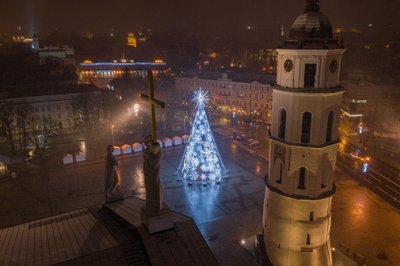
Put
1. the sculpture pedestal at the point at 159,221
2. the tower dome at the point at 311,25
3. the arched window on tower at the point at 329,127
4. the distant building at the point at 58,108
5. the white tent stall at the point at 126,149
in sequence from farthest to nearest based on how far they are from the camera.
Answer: the distant building at the point at 58,108
the white tent stall at the point at 126,149
the arched window on tower at the point at 329,127
the tower dome at the point at 311,25
the sculpture pedestal at the point at 159,221

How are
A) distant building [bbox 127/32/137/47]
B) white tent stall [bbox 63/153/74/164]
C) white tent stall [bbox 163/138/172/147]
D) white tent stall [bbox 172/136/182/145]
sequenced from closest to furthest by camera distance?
white tent stall [bbox 63/153/74/164] < white tent stall [bbox 163/138/172/147] < white tent stall [bbox 172/136/182/145] < distant building [bbox 127/32/137/47]

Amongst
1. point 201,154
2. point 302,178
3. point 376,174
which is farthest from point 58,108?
point 302,178

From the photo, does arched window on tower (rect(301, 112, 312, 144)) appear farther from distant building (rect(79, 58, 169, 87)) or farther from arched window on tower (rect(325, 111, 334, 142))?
distant building (rect(79, 58, 169, 87))

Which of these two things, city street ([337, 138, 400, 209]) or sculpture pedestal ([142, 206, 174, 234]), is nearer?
sculpture pedestal ([142, 206, 174, 234])

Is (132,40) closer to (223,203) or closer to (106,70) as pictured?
(106,70)

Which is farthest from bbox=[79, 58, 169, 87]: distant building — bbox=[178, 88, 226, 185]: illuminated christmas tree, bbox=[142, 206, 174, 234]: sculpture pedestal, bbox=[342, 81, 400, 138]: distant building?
bbox=[142, 206, 174, 234]: sculpture pedestal

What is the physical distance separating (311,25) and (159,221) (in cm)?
1100

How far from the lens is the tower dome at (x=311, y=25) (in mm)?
14828

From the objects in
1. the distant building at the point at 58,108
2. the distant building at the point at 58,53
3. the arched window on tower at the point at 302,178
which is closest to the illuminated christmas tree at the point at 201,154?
the arched window on tower at the point at 302,178

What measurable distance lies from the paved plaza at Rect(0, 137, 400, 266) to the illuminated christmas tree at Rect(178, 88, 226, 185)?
1173 millimetres

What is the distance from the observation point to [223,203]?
93.6 feet

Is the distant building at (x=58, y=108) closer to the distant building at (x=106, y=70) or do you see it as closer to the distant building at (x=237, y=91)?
the distant building at (x=237, y=91)

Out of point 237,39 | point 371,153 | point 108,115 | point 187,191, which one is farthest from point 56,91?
point 237,39

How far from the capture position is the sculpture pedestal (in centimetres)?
1177
